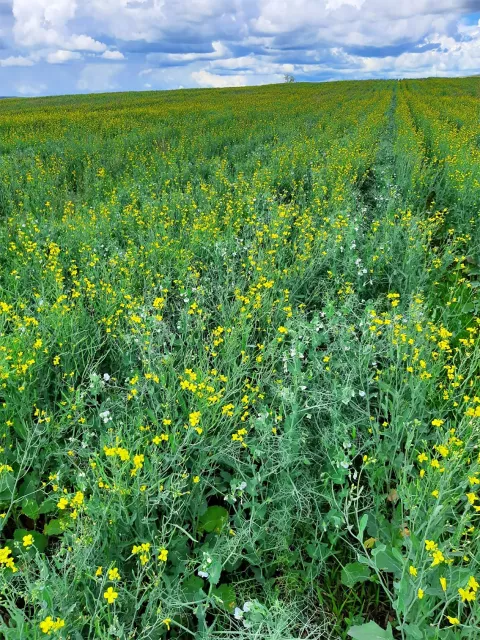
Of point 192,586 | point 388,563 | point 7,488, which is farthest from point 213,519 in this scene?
point 7,488

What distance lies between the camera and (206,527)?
2363 mm

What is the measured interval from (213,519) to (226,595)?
1.35 ft

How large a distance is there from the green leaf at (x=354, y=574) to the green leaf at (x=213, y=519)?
635mm

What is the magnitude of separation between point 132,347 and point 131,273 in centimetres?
119

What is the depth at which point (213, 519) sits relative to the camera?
7.89ft

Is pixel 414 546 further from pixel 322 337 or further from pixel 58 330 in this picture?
pixel 58 330

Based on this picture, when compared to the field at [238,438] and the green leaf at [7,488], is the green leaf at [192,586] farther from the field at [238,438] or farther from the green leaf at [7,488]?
the green leaf at [7,488]

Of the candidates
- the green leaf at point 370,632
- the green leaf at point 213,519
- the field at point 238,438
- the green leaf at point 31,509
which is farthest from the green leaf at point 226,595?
the green leaf at point 31,509

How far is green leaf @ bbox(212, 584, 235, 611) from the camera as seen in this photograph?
6.67 feet

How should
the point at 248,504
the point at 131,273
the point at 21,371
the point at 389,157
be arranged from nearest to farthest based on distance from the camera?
the point at 248,504
the point at 21,371
the point at 131,273
the point at 389,157

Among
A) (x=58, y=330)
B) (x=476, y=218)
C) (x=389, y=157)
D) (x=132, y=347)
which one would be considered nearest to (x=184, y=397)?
(x=132, y=347)

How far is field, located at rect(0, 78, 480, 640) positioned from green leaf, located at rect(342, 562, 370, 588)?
0.02m

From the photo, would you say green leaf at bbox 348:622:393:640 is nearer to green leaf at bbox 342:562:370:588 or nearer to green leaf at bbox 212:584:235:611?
green leaf at bbox 342:562:370:588

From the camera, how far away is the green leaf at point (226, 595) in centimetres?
203
